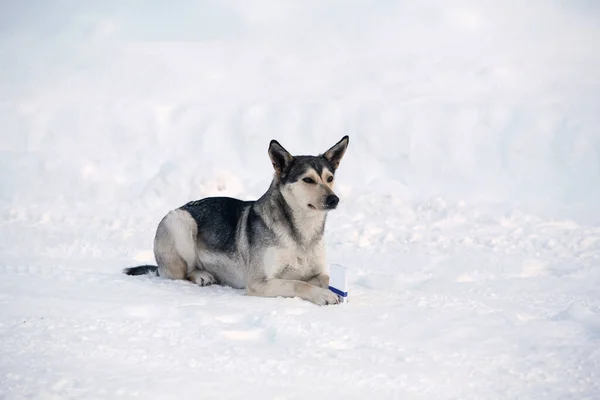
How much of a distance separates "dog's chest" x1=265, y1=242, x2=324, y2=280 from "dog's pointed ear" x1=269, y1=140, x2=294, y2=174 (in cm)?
79

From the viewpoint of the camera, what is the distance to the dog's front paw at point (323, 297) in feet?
17.3

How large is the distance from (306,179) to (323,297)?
108 centimetres

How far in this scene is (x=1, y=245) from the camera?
8.51 meters

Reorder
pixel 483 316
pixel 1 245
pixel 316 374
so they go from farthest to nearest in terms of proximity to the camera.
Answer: pixel 1 245 < pixel 483 316 < pixel 316 374

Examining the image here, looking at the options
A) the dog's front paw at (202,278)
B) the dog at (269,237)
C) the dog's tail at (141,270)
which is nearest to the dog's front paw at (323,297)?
the dog at (269,237)

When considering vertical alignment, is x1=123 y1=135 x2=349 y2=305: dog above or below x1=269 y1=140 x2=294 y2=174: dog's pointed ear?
below

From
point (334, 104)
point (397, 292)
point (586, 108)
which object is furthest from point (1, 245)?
point (586, 108)

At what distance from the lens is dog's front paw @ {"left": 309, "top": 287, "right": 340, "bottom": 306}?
5266mm

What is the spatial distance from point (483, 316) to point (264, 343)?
1.77 m

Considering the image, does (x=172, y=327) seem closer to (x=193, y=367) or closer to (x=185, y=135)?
(x=193, y=367)

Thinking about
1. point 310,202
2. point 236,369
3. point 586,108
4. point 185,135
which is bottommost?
point 236,369

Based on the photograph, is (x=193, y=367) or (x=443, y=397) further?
(x=193, y=367)

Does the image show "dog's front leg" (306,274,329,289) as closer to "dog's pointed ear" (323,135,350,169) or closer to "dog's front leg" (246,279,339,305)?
"dog's front leg" (246,279,339,305)

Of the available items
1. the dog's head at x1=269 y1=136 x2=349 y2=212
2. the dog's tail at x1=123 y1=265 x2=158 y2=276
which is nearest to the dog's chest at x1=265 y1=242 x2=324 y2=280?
the dog's head at x1=269 y1=136 x2=349 y2=212
